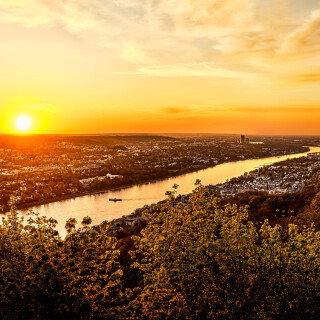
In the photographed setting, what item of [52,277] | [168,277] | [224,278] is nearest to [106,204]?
[168,277]

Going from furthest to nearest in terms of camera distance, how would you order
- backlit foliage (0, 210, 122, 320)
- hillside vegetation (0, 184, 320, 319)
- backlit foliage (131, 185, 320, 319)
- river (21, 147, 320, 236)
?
river (21, 147, 320, 236)
backlit foliage (131, 185, 320, 319)
hillside vegetation (0, 184, 320, 319)
backlit foliage (0, 210, 122, 320)

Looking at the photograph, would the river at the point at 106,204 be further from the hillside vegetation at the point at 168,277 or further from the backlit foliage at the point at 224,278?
the backlit foliage at the point at 224,278

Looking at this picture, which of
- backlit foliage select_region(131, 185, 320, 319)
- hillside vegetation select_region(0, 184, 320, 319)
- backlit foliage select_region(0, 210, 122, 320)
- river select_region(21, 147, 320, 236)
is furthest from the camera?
river select_region(21, 147, 320, 236)

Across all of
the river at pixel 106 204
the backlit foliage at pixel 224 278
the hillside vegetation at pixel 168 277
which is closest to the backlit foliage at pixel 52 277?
the hillside vegetation at pixel 168 277

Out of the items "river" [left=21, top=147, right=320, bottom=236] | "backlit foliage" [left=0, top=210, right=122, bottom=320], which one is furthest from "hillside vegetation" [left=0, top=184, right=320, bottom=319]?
"river" [left=21, top=147, right=320, bottom=236]

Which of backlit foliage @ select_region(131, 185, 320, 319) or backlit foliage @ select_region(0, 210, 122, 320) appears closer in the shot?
backlit foliage @ select_region(0, 210, 122, 320)

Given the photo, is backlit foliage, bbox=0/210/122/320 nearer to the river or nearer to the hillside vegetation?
the hillside vegetation

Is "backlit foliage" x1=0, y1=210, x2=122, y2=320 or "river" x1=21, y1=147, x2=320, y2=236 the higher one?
"backlit foliage" x1=0, y1=210, x2=122, y2=320

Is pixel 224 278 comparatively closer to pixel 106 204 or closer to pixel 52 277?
pixel 52 277

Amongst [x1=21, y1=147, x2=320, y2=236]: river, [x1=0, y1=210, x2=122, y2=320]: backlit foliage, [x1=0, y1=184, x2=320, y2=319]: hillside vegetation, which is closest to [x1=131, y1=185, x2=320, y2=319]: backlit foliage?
[x1=0, y1=184, x2=320, y2=319]: hillside vegetation

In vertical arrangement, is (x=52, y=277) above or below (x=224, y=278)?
above

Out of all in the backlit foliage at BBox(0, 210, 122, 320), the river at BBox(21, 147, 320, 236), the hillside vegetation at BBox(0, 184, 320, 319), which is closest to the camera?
the backlit foliage at BBox(0, 210, 122, 320)
